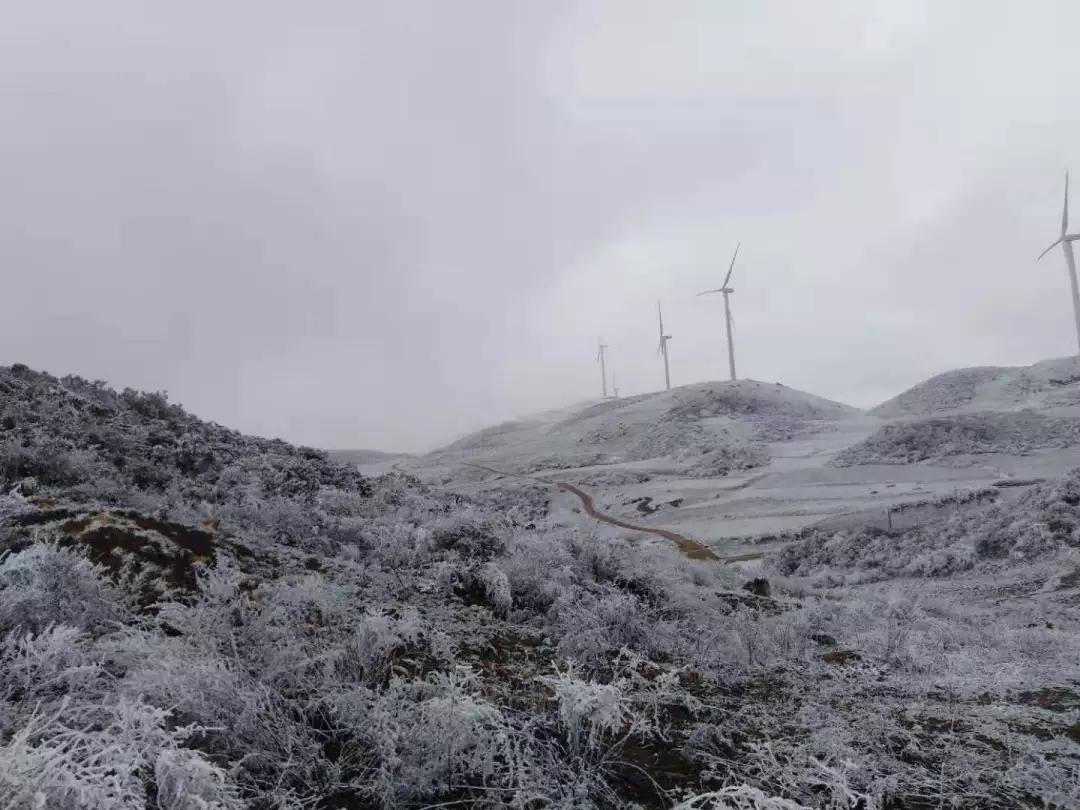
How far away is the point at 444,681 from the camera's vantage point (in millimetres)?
3986

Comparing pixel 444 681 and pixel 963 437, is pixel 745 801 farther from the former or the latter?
pixel 963 437

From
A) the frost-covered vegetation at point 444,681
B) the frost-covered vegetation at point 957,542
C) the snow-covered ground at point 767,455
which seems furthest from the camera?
the snow-covered ground at point 767,455

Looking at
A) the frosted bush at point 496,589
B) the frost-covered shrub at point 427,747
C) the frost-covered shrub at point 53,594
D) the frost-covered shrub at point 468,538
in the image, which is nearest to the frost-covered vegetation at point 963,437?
the frost-covered shrub at point 468,538

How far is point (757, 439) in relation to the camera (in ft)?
205

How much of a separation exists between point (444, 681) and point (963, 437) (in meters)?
49.2

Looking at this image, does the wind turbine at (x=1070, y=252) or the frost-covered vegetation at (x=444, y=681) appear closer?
the frost-covered vegetation at (x=444, y=681)

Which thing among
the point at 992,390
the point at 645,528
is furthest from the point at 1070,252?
the point at 645,528

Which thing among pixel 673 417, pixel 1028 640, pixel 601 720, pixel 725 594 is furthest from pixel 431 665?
pixel 673 417

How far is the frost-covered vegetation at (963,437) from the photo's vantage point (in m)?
43.0

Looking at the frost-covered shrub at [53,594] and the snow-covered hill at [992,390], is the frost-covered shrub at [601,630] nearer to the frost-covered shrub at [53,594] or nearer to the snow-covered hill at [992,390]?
the frost-covered shrub at [53,594]

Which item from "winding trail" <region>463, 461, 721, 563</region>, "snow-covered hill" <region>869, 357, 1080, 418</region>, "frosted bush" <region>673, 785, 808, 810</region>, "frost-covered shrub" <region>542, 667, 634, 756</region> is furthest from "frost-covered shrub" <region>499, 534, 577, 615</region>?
"snow-covered hill" <region>869, 357, 1080, 418</region>

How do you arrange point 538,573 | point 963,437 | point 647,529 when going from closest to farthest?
point 538,573 < point 647,529 < point 963,437

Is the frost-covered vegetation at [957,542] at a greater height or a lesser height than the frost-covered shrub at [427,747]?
lesser

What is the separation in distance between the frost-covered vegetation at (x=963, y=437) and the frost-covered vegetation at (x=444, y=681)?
1488 inches
